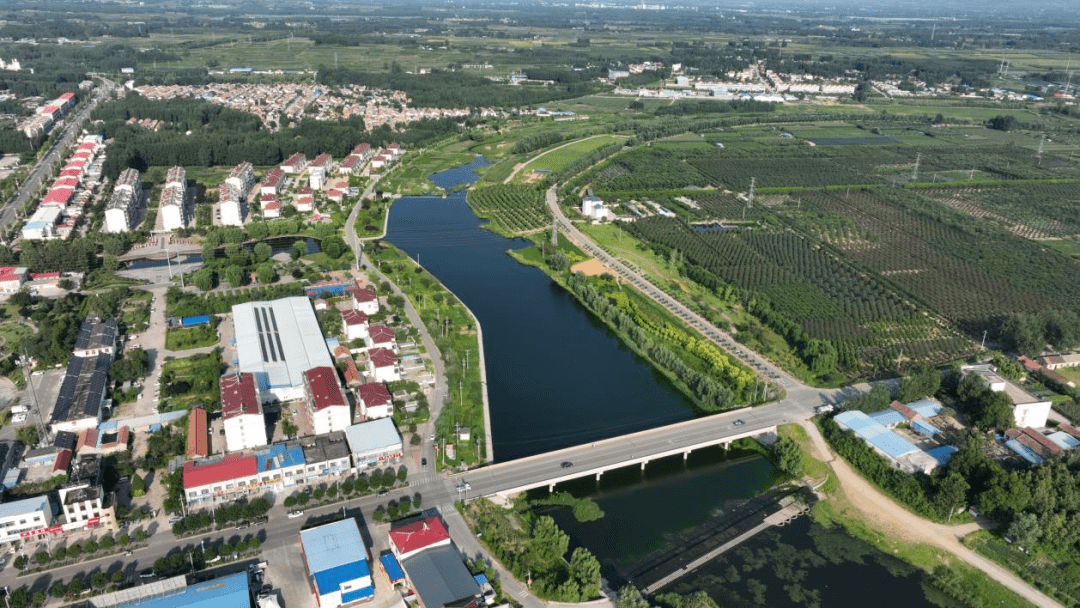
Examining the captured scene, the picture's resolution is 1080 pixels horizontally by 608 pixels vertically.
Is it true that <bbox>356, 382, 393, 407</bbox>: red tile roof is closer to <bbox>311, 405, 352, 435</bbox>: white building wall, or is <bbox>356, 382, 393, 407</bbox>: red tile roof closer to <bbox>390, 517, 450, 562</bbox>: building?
<bbox>311, 405, 352, 435</bbox>: white building wall

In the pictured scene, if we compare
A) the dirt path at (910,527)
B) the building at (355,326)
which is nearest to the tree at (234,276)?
the building at (355,326)

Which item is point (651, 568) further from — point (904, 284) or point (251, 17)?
point (251, 17)

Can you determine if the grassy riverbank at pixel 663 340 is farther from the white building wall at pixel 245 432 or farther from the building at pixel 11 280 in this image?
the building at pixel 11 280

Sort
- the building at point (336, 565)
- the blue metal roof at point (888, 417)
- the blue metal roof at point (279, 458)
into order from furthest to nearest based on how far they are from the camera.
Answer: the blue metal roof at point (888, 417) → the blue metal roof at point (279, 458) → the building at point (336, 565)

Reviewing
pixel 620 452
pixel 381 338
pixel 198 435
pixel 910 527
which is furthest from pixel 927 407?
pixel 198 435

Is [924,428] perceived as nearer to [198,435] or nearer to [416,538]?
[416,538]

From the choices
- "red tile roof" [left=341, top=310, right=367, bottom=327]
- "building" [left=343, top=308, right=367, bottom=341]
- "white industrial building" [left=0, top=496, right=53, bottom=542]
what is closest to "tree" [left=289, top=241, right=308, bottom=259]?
"red tile roof" [left=341, top=310, right=367, bottom=327]
